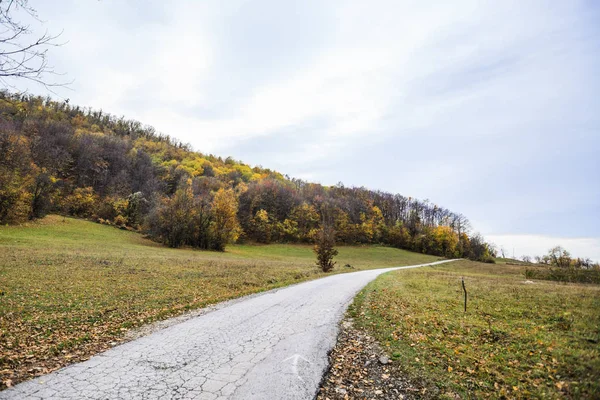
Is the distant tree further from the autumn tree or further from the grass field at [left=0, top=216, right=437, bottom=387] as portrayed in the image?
the autumn tree

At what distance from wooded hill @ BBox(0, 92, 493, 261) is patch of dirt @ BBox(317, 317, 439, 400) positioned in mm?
28431

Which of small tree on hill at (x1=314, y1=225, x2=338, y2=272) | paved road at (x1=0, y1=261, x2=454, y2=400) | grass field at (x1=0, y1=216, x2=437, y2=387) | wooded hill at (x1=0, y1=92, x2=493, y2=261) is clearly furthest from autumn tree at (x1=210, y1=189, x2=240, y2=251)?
paved road at (x1=0, y1=261, x2=454, y2=400)

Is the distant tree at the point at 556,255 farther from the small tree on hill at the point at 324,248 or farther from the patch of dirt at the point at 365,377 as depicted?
the patch of dirt at the point at 365,377

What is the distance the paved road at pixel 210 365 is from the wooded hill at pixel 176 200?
2724 cm

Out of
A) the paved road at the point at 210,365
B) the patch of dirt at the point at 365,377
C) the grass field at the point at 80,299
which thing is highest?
the patch of dirt at the point at 365,377

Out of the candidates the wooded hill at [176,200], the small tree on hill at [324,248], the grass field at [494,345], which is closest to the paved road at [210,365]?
the grass field at [494,345]

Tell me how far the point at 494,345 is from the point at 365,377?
11.6 ft

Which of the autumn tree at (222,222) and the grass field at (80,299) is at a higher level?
the autumn tree at (222,222)

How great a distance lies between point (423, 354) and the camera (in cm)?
669

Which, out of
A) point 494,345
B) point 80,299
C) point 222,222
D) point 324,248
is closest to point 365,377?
point 494,345

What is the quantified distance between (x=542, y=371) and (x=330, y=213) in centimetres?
8569

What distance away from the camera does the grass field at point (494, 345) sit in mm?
3340

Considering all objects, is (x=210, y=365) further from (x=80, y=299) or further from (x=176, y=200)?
(x=176, y=200)

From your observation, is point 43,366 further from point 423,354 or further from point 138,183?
point 138,183
